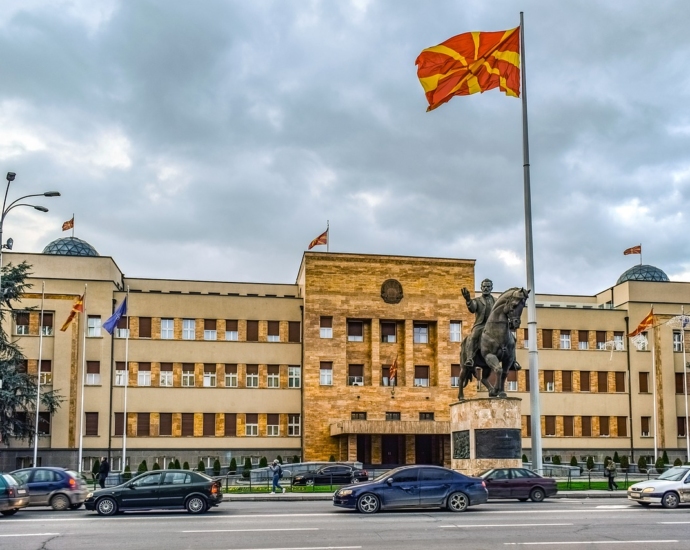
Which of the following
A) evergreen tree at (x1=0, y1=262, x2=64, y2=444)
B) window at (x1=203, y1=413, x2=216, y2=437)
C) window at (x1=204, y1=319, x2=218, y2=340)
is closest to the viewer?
evergreen tree at (x1=0, y1=262, x2=64, y2=444)

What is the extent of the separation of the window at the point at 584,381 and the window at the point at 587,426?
7.20 ft

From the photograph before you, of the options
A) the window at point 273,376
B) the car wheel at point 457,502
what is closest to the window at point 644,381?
the window at point 273,376

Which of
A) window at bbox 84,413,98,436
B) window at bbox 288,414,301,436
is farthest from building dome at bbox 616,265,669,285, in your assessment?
window at bbox 84,413,98,436

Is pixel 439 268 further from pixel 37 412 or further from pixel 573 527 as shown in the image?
pixel 573 527

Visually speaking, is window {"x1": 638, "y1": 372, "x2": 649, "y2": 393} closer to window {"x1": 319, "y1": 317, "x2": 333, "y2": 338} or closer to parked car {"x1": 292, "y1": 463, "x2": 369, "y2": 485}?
window {"x1": 319, "y1": 317, "x2": 333, "y2": 338}

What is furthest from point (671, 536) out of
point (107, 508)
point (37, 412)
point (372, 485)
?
→ point (37, 412)

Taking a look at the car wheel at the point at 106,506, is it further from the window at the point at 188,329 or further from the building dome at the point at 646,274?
the building dome at the point at 646,274

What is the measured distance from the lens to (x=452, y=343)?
65438 mm

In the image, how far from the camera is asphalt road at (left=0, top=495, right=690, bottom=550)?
1781 cm

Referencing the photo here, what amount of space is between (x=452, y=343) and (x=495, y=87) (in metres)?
35.7

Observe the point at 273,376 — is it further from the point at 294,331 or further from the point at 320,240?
the point at 320,240

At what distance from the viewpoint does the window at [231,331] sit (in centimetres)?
6438

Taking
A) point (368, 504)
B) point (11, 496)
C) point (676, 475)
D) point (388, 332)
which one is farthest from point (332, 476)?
point (11, 496)

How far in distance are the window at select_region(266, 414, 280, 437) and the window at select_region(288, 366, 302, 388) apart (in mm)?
2440
